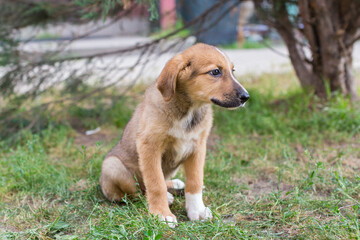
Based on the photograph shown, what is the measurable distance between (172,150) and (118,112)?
311 centimetres

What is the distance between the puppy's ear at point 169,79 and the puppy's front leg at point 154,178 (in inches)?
16.2

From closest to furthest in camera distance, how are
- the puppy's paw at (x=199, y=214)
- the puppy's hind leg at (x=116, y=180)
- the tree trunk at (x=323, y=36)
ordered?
the puppy's paw at (x=199, y=214)
the puppy's hind leg at (x=116, y=180)
the tree trunk at (x=323, y=36)

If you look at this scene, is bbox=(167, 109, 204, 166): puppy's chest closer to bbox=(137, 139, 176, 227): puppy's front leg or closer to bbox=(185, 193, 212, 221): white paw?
bbox=(137, 139, 176, 227): puppy's front leg

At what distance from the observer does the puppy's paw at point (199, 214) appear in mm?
3039

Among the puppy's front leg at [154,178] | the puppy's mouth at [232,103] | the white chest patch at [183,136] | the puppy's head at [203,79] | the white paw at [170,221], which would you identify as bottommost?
the white paw at [170,221]

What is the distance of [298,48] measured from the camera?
597 centimetres

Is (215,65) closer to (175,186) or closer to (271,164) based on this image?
(175,186)

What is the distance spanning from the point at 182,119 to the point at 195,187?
57 centimetres

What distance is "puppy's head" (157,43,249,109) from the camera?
287cm

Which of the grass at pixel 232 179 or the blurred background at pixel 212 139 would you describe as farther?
the blurred background at pixel 212 139

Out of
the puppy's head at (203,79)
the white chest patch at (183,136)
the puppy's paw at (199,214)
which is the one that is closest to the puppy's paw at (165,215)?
the puppy's paw at (199,214)

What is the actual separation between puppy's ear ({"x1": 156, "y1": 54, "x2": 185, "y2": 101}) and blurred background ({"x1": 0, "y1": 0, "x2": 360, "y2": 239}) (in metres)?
0.93

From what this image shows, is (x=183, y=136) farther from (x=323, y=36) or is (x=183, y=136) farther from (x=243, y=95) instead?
(x=323, y=36)

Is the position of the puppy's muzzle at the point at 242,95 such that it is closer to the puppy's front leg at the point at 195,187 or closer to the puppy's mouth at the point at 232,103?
the puppy's mouth at the point at 232,103
